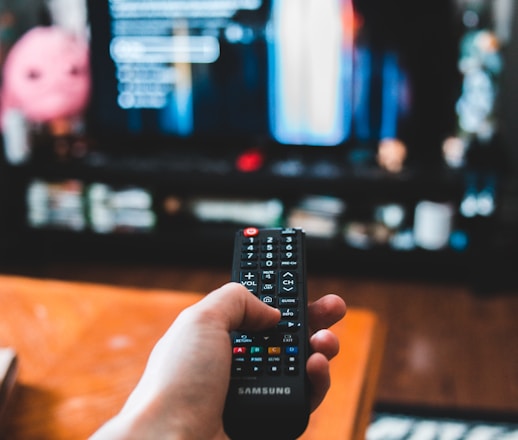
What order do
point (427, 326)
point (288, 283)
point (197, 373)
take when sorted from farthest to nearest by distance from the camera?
point (427, 326)
point (288, 283)
point (197, 373)

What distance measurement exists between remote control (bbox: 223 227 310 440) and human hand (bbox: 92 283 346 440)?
0.01 meters

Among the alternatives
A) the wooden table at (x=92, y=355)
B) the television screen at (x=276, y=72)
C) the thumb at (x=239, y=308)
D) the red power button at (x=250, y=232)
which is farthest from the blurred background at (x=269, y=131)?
the thumb at (x=239, y=308)

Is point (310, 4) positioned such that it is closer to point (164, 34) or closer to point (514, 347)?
point (164, 34)

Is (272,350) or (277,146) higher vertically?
(272,350)

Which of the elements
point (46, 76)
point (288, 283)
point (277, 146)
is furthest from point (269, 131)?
point (288, 283)

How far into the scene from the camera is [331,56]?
89.0 inches

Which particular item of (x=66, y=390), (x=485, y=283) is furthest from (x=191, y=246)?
(x=66, y=390)

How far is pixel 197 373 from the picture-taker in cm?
60

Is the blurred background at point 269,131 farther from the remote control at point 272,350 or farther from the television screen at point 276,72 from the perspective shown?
the remote control at point 272,350

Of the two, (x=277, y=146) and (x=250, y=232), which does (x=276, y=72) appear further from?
(x=250, y=232)

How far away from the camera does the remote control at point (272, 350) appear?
2.07 ft

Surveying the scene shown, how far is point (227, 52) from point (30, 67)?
2.59 feet

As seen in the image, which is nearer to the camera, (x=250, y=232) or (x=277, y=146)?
(x=250, y=232)

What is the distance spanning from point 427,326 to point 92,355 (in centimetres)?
123
